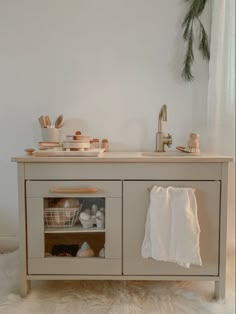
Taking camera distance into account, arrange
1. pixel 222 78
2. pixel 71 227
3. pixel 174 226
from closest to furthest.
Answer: pixel 174 226
pixel 71 227
pixel 222 78

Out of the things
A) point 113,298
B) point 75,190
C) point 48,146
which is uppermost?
point 48,146

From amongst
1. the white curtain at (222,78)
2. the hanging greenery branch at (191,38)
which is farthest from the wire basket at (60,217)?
the hanging greenery branch at (191,38)

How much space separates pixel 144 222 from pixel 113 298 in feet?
1.24

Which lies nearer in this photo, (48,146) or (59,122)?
(48,146)

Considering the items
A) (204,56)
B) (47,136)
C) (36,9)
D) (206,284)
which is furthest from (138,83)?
(206,284)

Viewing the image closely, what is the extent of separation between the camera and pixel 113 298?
133 cm

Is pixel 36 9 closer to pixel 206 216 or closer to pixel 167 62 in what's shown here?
pixel 167 62

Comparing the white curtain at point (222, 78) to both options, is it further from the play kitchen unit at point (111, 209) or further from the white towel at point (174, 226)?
the white towel at point (174, 226)

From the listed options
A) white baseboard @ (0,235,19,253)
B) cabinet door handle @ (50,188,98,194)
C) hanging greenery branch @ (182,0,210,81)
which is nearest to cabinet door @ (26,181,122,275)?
cabinet door handle @ (50,188,98,194)

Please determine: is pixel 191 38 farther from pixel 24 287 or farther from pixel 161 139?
pixel 24 287

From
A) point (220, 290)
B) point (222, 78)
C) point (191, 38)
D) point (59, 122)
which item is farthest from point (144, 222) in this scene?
point (191, 38)

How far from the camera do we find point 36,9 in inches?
67.3

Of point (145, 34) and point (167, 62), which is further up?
point (145, 34)

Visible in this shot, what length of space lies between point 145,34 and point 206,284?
1.40m
